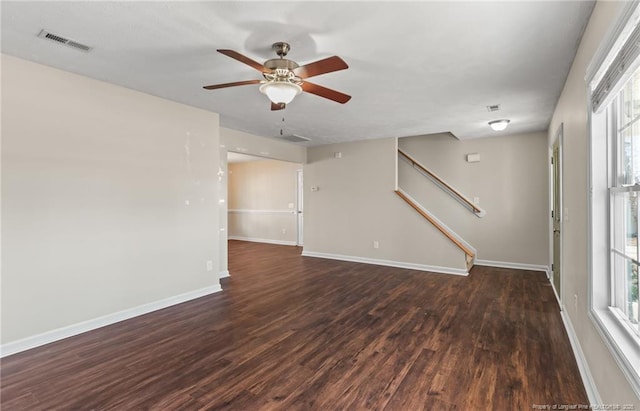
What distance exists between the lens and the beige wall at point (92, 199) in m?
2.57

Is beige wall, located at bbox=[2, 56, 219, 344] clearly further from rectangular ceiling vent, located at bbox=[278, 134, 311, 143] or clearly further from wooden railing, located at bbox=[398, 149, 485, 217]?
wooden railing, located at bbox=[398, 149, 485, 217]

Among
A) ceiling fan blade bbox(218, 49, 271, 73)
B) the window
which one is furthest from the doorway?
ceiling fan blade bbox(218, 49, 271, 73)

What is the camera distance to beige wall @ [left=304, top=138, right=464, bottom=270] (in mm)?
5516

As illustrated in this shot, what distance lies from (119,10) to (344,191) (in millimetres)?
4922

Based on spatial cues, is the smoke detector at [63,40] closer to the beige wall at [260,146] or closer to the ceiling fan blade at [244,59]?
the ceiling fan blade at [244,59]

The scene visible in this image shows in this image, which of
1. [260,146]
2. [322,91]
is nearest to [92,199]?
[322,91]

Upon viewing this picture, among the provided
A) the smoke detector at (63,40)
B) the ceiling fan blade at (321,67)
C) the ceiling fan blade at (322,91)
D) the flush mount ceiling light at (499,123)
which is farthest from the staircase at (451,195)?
the smoke detector at (63,40)

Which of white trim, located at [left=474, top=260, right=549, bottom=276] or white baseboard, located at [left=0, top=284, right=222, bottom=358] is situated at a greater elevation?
white trim, located at [left=474, top=260, right=549, bottom=276]

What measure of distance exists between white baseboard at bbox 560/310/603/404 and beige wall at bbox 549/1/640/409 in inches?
2.3

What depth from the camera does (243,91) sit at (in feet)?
10.9

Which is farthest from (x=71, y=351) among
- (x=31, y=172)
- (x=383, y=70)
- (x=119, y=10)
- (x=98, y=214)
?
(x=383, y=70)

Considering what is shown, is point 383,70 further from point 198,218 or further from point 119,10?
point 198,218

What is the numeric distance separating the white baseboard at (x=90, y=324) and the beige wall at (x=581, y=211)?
3.96m

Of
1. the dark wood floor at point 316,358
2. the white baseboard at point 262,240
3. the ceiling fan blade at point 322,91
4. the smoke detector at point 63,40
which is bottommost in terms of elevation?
the dark wood floor at point 316,358
